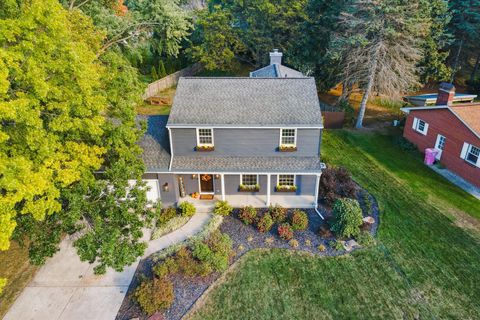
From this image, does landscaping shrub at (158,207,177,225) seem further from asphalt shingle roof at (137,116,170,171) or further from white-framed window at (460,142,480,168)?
white-framed window at (460,142,480,168)

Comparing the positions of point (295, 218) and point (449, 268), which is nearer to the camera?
point (449, 268)

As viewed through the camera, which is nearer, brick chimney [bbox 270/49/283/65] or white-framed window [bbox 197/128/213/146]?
white-framed window [bbox 197/128/213/146]

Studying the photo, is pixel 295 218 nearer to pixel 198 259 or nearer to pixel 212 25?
pixel 198 259

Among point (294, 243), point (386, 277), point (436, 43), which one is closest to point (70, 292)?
point (294, 243)

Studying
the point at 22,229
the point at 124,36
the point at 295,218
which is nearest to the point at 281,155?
the point at 295,218

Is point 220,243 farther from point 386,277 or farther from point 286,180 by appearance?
point 386,277

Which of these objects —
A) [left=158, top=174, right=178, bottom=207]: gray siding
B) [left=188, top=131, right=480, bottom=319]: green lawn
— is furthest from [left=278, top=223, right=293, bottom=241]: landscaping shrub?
[left=158, top=174, right=178, bottom=207]: gray siding

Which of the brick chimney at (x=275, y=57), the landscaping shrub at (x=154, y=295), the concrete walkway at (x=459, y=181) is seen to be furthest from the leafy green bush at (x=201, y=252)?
the brick chimney at (x=275, y=57)

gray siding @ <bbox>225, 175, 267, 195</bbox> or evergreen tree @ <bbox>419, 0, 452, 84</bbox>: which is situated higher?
evergreen tree @ <bbox>419, 0, 452, 84</bbox>
